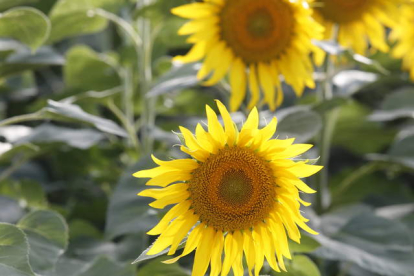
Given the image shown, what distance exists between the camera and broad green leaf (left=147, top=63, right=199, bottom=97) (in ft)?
3.67

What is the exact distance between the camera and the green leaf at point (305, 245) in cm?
90

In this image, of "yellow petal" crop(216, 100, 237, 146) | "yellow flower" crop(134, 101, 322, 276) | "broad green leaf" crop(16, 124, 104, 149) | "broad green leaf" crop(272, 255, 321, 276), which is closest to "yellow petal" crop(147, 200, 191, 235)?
"yellow flower" crop(134, 101, 322, 276)

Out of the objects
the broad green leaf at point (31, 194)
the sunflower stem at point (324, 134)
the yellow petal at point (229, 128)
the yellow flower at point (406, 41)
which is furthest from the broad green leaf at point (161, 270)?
the yellow flower at point (406, 41)

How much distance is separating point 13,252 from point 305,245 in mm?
399

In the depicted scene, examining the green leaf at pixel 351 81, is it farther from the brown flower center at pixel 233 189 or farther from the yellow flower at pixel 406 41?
the brown flower center at pixel 233 189

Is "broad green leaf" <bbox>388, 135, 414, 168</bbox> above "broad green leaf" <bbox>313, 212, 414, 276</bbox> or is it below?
above

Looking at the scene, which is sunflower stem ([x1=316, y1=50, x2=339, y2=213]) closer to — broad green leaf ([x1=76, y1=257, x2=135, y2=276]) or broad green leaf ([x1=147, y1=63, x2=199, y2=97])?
broad green leaf ([x1=147, y1=63, x2=199, y2=97])

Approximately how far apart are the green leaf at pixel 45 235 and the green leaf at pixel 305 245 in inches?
13.0

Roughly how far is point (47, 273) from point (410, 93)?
0.92 m

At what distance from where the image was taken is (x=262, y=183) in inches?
31.8

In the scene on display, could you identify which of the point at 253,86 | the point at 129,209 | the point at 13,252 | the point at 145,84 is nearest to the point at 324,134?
the point at 253,86

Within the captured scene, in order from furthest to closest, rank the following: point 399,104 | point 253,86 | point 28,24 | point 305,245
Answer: point 399,104, point 253,86, point 28,24, point 305,245

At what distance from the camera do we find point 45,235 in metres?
0.94

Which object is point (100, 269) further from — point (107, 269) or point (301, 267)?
point (301, 267)
